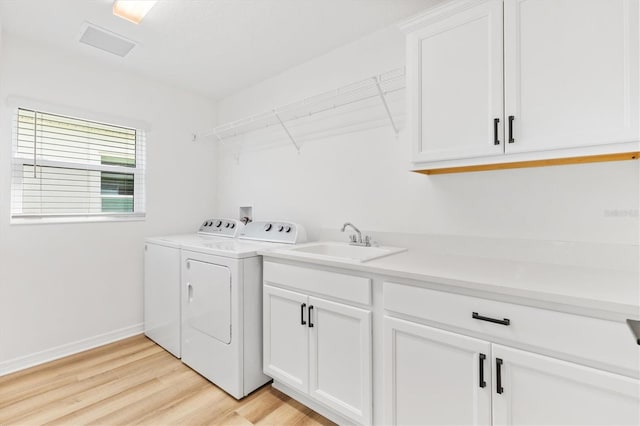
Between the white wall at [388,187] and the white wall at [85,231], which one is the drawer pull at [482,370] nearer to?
the white wall at [388,187]

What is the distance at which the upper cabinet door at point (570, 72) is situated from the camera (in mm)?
1111

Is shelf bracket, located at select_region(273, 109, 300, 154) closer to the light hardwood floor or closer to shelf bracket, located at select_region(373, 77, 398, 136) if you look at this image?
shelf bracket, located at select_region(373, 77, 398, 136)

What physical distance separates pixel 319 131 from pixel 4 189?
2.29 meters

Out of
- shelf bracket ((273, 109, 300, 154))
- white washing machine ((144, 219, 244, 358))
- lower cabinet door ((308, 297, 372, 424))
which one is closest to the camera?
lower cabinet door ((308, 297, 372, 424))

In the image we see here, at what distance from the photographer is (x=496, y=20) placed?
135cm

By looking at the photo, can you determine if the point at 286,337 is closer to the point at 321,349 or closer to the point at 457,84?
the point at 321,349

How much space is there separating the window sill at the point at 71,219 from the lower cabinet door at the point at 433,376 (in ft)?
8.22

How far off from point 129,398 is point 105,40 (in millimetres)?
2439

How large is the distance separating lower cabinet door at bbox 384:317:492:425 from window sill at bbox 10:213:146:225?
2504mm

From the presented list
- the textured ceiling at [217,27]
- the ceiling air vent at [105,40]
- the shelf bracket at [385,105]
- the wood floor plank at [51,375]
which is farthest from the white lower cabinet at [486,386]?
the ceiling air vent at [105,40]

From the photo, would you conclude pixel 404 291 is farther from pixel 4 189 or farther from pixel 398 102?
pixel 4 189

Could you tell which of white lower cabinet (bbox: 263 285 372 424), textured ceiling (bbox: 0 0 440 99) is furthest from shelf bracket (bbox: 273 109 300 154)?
white lower cabinet (bbox: 263 285 372 424)

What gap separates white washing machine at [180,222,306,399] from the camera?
73.5 inches

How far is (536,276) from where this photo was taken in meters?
1.23
